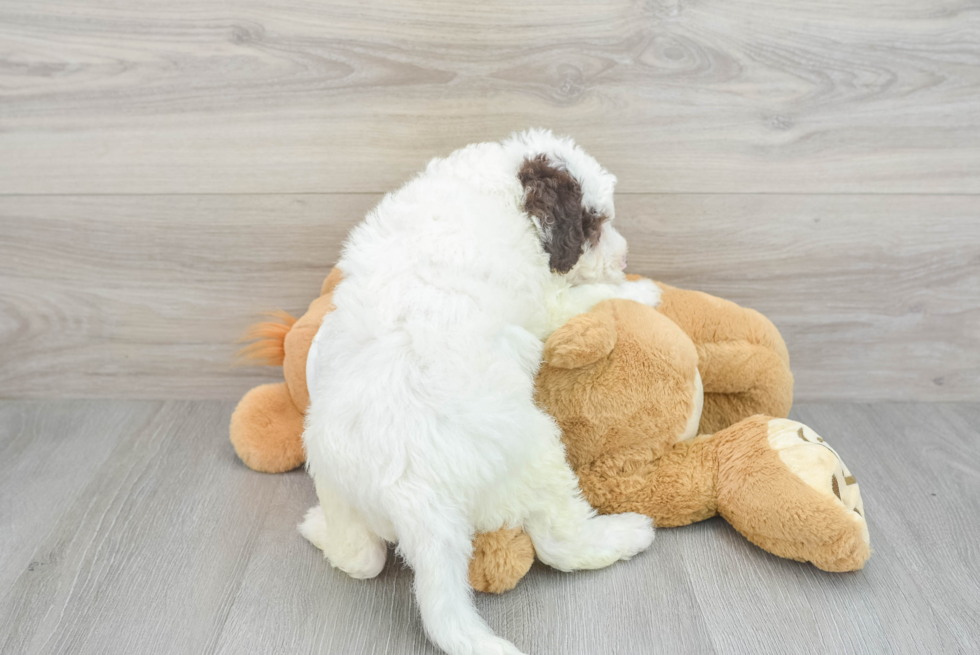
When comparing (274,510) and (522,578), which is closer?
(522,578)

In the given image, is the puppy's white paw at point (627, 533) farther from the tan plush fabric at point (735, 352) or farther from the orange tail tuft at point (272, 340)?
the orange tail tuft at point (272, 340)

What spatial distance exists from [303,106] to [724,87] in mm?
673

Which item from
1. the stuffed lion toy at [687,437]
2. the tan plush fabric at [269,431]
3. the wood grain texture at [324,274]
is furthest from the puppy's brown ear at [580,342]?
the tan plush fabric at [269,431]

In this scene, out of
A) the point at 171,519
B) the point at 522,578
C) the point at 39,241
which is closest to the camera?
the point at 522,578

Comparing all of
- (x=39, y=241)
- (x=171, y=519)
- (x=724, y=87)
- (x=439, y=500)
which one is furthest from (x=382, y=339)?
(x=39, y=241)

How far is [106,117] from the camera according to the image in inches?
46.3

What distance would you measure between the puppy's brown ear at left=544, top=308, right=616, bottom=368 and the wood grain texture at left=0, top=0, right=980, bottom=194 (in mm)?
393

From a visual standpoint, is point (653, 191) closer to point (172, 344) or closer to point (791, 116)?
point (791, 116)

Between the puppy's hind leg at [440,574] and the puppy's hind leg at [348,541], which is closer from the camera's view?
the puppy's hind leg at [440,574]

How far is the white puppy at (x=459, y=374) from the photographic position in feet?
2.39

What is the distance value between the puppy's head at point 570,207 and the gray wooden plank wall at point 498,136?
0.79ft

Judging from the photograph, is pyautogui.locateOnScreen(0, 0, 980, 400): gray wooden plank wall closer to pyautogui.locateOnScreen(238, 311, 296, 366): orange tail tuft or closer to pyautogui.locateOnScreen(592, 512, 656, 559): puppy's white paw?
pyautogui.locateOnScreen(238, 311, 296, 366): orange tail tuft

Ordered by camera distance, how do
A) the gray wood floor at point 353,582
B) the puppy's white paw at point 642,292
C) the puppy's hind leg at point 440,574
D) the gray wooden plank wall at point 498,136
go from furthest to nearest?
the gray wooden plank wall at point 498,136 → the puppy's white paw at point 642,292 → the gray wood floor at point 353,582 → the puppy's hind leg at point 440,574

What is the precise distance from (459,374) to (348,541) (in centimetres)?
29
